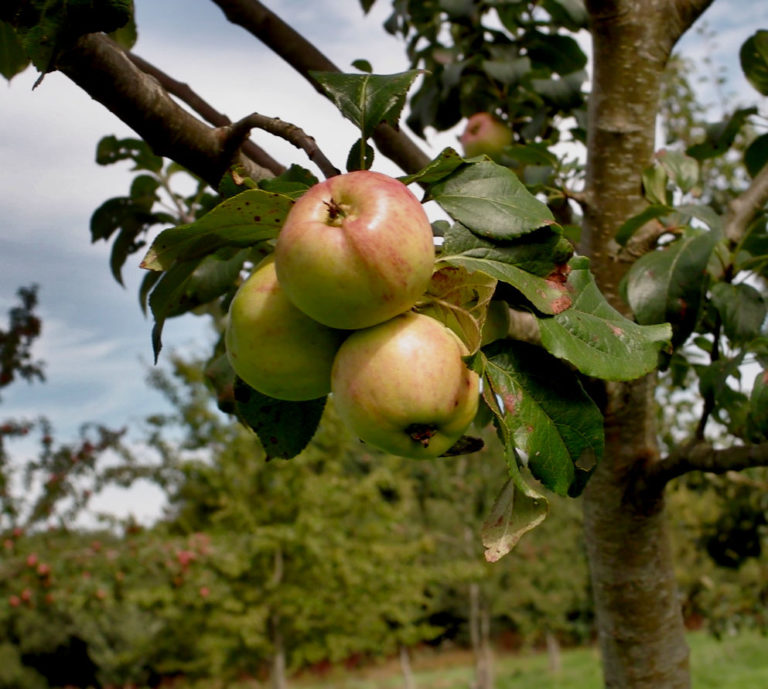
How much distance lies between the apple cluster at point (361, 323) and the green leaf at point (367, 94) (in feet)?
0.33

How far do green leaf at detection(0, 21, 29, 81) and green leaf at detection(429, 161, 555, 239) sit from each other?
0.81 metres

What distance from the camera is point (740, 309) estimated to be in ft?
3.76

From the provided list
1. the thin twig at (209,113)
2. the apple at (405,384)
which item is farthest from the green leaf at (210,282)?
the apple at (405,384)

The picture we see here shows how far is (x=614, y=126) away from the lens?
1296 mm

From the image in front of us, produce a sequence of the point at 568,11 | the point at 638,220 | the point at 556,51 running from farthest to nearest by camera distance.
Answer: the point at 556,51
the point at 568,11
the point at 638,220

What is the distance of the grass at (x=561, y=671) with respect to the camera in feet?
32.5

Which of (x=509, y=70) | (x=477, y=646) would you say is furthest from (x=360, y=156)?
(x=477, y=646)

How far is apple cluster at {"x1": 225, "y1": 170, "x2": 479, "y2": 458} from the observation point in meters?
0.55

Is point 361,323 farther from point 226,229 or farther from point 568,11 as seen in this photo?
point 568,11

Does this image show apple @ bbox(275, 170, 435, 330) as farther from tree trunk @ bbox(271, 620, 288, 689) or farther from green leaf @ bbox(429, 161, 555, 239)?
tree trunk @ bbox(271, 620, 288, 689)

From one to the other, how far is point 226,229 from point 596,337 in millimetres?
321

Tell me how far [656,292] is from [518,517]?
518mm

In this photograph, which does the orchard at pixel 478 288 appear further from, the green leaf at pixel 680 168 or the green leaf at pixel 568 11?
the green leaf at pixel 568 11

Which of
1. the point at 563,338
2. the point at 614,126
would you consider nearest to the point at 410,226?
the point at 563,338
